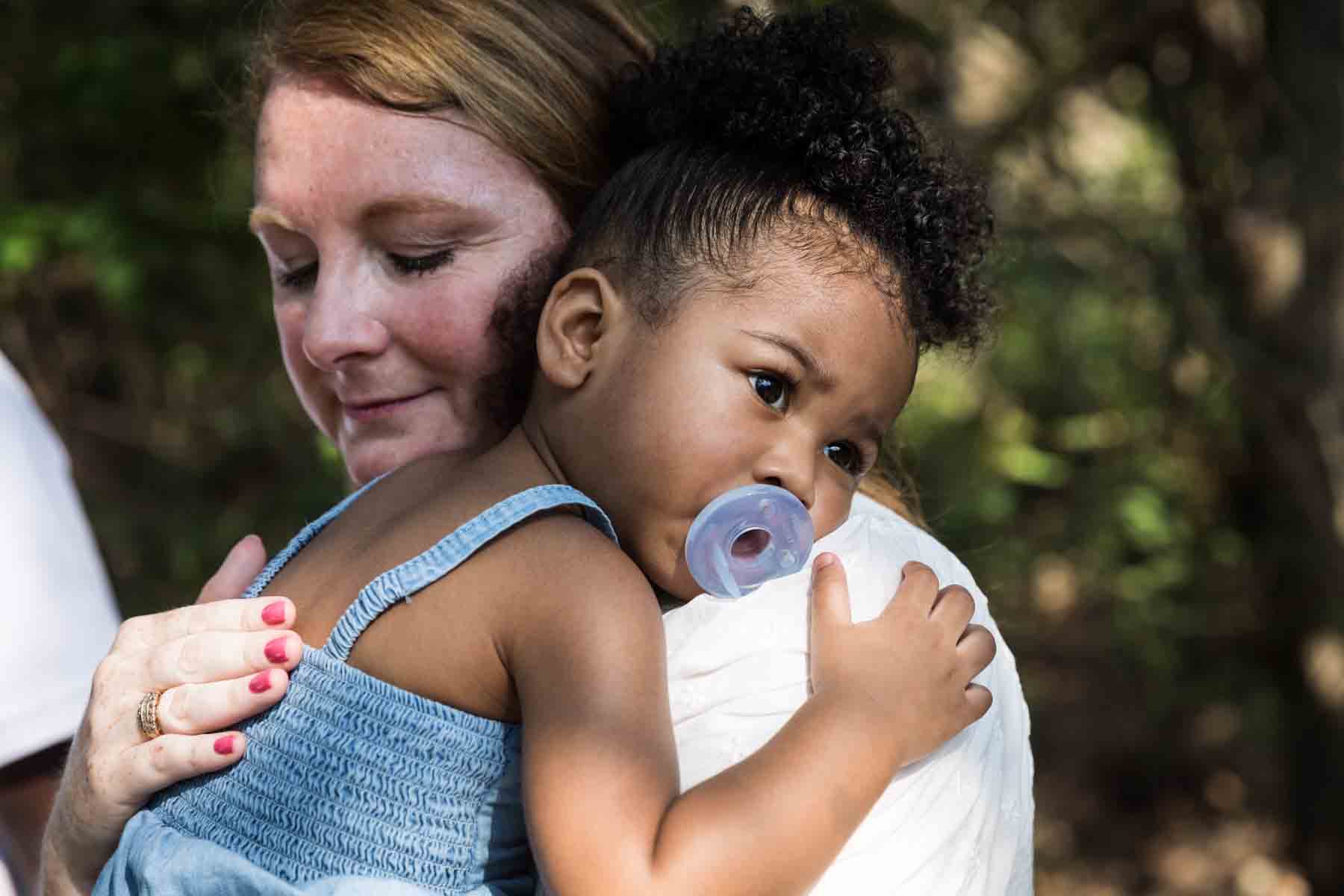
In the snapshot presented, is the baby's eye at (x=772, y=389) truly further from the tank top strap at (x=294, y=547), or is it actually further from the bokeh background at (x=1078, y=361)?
the bokeh background at (x=1078, y=361)

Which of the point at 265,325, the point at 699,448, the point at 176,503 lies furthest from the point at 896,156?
the point at 176,503

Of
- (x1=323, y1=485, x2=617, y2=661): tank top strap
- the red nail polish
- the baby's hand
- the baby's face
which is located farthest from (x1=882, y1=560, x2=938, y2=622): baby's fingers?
the red nail polish

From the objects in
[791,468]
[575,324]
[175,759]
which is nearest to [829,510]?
[791,468]

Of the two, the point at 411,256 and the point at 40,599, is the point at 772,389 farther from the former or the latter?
the point at 40,599

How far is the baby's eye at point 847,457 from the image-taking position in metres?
1.59

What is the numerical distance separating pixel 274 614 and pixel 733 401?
0.54 m

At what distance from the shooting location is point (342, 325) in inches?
70.9

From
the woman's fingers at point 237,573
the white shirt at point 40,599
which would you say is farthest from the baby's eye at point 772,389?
the white shirt at point 40,599

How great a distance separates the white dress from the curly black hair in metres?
0.32

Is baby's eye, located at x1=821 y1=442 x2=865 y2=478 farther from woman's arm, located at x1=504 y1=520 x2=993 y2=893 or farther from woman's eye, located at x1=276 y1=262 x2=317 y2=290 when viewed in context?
woman's eye, located at x1=276 y1=262 x2=317 y2=290

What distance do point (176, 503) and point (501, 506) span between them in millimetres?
3773

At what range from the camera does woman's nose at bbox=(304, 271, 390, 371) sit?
70.8 inches

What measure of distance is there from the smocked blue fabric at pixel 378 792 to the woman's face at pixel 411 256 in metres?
0.38

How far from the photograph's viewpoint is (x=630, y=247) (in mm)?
1611
